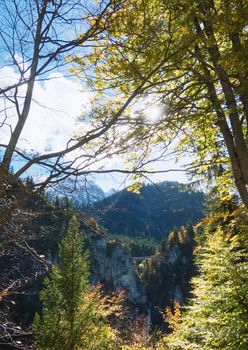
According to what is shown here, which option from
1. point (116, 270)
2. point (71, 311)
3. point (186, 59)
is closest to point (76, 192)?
point (186, 59)

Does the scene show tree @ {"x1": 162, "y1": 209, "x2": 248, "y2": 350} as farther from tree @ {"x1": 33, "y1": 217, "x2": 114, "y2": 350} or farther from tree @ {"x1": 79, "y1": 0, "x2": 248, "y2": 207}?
tree @ {"x1": 33, "y1": 217, "x2": 114, "y2": 350}

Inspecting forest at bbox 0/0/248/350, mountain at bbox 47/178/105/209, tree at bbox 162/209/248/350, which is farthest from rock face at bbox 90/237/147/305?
mountain at bbox 47/178/105/209

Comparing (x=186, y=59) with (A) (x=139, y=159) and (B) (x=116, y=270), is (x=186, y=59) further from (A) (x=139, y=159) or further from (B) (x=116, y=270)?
(B) (x=116, y=270)

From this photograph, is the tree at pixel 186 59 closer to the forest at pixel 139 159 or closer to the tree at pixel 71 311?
the forest at pixel 139 159

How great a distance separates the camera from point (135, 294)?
2687 inches

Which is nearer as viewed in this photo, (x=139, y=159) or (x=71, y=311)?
(x=139, y=159)

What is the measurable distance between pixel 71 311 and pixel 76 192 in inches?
438

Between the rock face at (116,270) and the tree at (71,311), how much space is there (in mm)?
51663

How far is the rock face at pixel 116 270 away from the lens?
66125 mm

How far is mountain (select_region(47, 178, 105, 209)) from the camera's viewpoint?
3009 mm

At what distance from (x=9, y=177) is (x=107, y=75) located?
3.44 metres

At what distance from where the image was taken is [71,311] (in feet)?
42.5

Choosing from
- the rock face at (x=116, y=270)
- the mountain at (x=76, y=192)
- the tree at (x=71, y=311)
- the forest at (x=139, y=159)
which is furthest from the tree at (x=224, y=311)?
the rock face at (x=116, y=270)

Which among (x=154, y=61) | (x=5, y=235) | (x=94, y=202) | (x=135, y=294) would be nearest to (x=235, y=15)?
(x=154, y=61)
